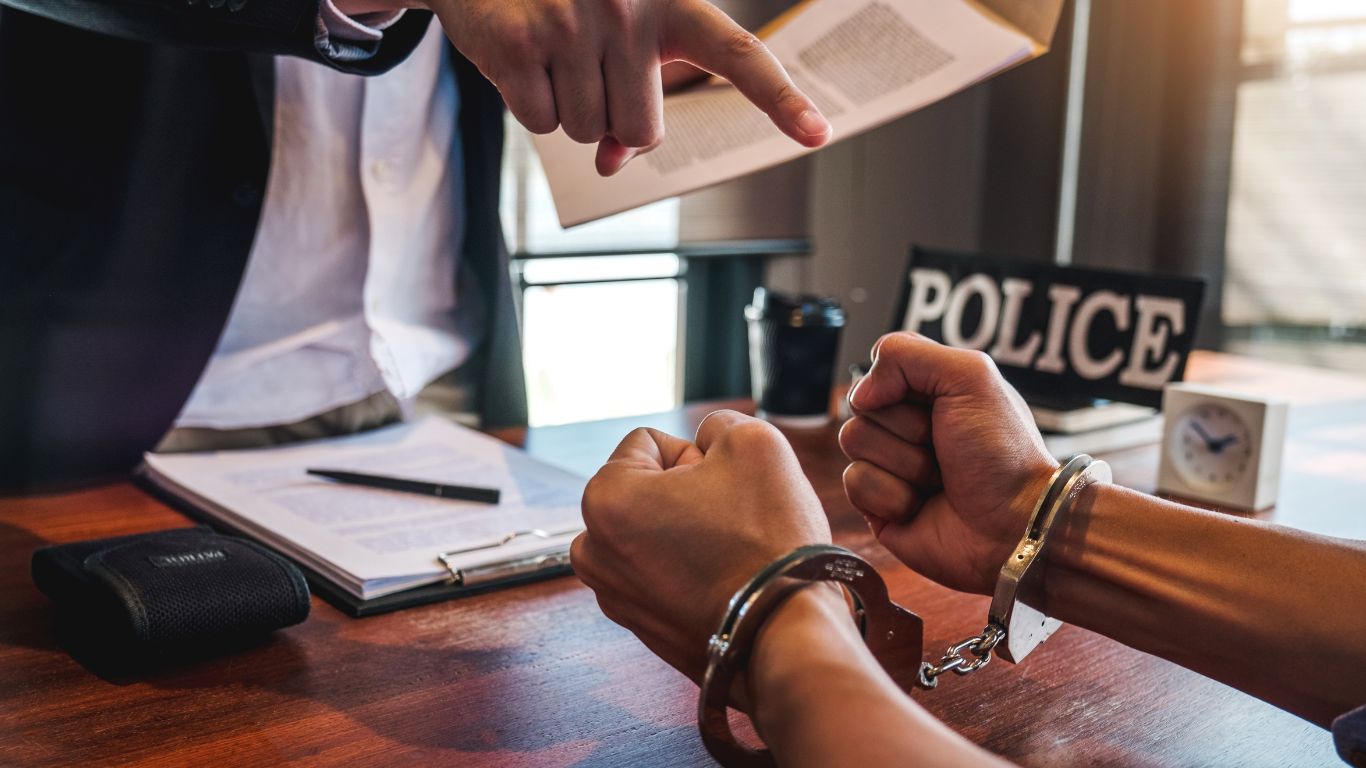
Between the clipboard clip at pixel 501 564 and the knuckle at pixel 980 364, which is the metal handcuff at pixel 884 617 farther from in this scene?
the clipboard clip at pixel 501 564

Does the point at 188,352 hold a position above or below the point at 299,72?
below

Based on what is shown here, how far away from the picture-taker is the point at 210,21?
100cm

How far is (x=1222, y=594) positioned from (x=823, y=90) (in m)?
0.66

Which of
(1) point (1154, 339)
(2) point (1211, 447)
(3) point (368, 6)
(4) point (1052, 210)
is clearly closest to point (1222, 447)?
(2) point (1211, 447)

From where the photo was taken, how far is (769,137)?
117 cm

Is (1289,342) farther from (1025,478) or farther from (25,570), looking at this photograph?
(25,570)

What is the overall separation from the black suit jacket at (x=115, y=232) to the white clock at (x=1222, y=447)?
1.07 meters

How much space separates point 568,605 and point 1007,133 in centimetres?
311

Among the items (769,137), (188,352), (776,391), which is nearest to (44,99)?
(188,352)

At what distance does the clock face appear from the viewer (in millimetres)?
1201

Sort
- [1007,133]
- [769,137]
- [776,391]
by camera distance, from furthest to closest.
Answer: [1007,133], [776,391], [769,137]

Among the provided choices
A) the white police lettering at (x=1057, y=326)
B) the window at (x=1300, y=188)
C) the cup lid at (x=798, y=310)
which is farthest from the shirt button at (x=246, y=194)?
the window at (x=1300, y=188)

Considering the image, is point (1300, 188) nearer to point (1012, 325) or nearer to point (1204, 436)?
point (1012, 325)

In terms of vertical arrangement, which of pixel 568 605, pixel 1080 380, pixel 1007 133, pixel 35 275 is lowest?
pixel 568 605
